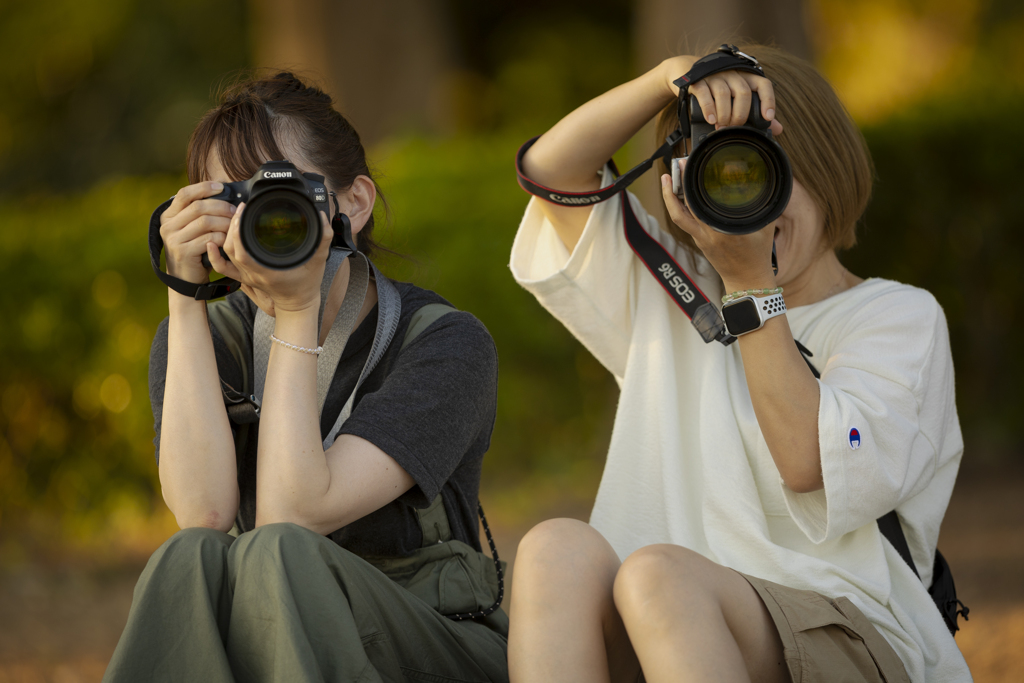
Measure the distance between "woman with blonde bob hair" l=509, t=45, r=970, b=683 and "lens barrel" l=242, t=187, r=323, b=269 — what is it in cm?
58

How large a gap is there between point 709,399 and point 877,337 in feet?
1.14

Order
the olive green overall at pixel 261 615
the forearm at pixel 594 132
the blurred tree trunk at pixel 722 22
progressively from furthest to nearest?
the blurred tree trunk at pixel 722 22, the forearm at pixel 594 132, the olive green overall at pixel 261 615

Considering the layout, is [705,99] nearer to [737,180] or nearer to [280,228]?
[737,180]

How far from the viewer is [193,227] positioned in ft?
5.99

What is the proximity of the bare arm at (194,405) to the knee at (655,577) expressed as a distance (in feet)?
2.48

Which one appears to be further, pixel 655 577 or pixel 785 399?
pixel 785 399

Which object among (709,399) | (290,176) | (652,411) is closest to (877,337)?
(709,399)

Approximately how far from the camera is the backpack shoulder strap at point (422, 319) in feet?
6.40

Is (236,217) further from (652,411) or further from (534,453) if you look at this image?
(534,453)

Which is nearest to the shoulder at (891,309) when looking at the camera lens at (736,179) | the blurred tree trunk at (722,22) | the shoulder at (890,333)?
the shoulder at (890,333)

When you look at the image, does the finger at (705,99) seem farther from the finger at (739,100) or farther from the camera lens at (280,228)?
the camera lens at (280,228)

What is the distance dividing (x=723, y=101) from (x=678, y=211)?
0.22 metres

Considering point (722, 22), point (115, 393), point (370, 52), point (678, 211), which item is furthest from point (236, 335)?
point (370, 52)

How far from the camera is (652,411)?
208cm
